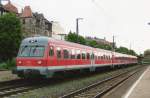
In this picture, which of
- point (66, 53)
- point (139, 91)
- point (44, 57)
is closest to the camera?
point (139, 91)

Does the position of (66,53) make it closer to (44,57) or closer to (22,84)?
(44,57)

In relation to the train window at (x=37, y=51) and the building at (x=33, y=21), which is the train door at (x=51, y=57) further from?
the building at (x=33, y=21)

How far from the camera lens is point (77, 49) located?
1211 inches

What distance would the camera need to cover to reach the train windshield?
23.6 m

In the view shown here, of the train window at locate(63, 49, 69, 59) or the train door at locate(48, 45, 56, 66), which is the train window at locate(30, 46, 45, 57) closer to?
the train door at locate(48, 45, 56, 66)

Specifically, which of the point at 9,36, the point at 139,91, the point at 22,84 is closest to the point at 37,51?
the point at 22,84

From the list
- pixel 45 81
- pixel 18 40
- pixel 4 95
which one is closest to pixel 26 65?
pixel 45 81

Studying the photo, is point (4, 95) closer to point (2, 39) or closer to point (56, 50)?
point (56, 50)

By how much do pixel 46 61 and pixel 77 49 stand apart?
7.90 meters

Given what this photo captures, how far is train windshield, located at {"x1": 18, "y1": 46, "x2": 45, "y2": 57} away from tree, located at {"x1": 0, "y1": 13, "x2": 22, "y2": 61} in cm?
2317

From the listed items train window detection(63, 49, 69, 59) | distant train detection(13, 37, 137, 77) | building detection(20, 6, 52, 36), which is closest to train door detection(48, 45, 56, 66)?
distant train detection(13, 37, 137, 77)

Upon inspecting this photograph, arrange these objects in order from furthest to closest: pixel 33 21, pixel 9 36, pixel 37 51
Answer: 1. pixel 33 21
2. pixel 9 36
3. pixel 37 51

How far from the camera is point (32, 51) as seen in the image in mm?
23969

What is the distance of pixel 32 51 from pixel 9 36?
983 inches
